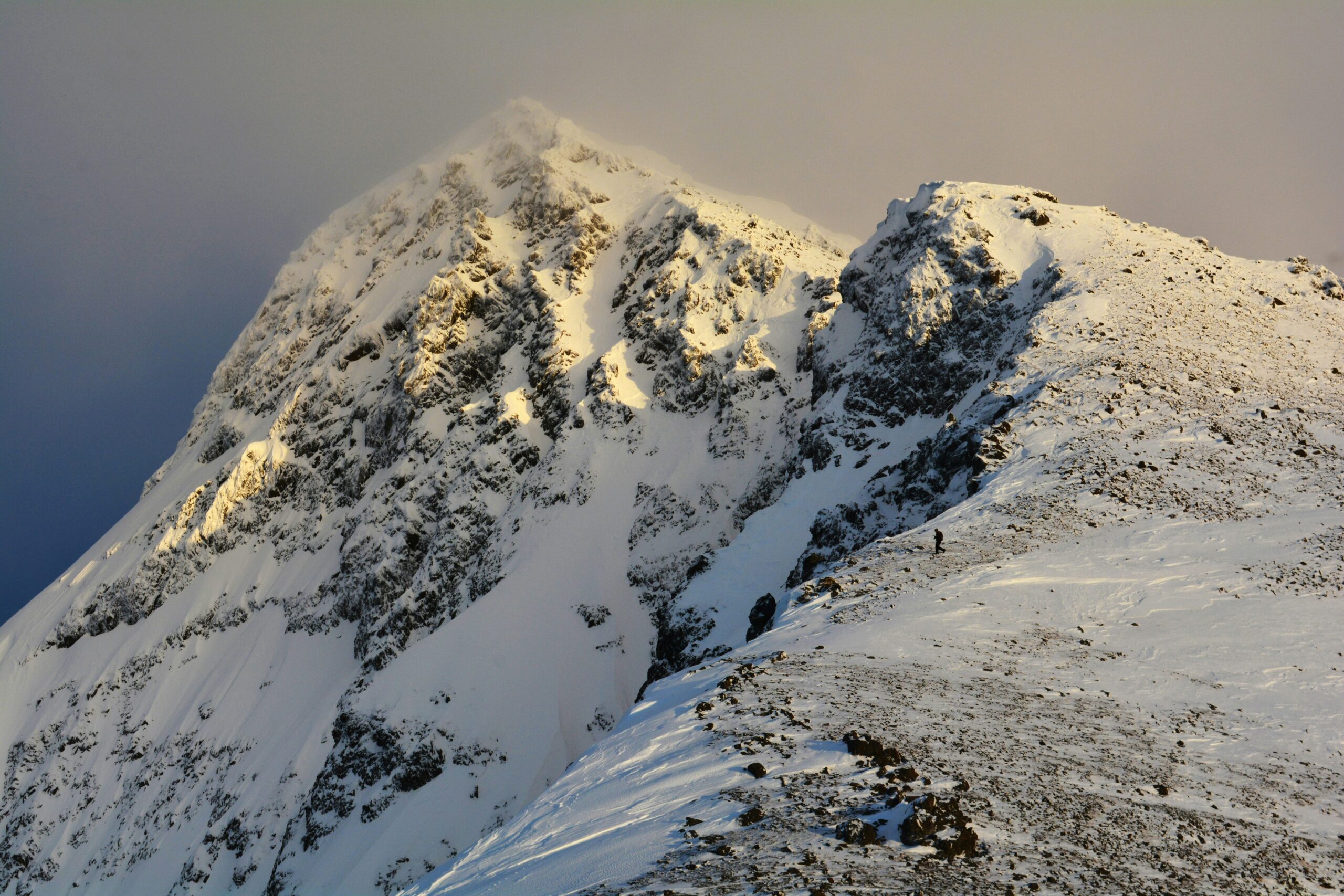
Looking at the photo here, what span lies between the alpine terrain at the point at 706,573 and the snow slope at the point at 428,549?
1.69ft

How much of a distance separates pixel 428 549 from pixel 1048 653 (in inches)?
2836

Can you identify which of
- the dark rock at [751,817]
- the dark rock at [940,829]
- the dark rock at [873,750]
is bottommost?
the dark rock at [940,829]

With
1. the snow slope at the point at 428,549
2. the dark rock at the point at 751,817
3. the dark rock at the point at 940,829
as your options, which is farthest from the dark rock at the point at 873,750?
the snow slope at the point at 428,549

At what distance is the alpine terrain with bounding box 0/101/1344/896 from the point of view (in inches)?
520

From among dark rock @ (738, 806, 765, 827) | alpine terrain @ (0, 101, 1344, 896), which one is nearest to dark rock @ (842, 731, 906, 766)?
alpine terrain @ (0, 101, 1344, 896)

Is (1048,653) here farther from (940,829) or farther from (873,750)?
(940,829)

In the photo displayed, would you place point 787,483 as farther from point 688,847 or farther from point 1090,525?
point 688,847

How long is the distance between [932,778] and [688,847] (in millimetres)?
4375


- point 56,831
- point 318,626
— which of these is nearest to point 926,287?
point 318,626

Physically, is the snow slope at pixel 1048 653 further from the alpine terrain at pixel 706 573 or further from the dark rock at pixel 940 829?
the alpine terrain at pixel 706 573

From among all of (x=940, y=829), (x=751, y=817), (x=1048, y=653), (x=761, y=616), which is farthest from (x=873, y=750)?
(x=761, y=616)

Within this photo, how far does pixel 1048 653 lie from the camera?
69.7ft

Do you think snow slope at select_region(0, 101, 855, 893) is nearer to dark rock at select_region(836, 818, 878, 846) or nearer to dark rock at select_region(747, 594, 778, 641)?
dark rock at select_region(747, 594, 778, 641)

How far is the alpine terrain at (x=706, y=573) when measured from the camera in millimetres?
13195
